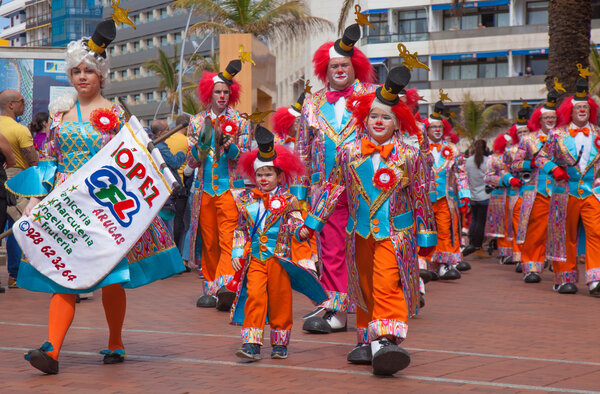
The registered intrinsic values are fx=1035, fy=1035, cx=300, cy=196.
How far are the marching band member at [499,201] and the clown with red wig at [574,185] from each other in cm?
438

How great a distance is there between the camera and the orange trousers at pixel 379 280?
21.4 ft

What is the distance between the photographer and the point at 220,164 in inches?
406

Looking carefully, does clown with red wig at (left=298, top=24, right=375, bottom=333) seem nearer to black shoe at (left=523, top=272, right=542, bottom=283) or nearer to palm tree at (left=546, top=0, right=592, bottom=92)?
black shoe at (left=523, top=272, right=542, bottom=283)

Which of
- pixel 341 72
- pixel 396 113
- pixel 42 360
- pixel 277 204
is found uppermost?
pixel 341 72

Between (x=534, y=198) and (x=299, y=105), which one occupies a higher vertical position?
(x=299, y=105)

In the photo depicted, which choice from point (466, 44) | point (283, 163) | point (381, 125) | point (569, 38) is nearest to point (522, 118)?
Result: point (569, 38)

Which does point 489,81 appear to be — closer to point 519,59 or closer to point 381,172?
point 519,59

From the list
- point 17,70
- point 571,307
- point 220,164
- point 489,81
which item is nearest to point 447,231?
point 571,307

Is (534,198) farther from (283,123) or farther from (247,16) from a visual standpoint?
(247,16)

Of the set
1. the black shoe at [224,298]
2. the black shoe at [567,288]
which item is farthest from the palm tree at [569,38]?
the black shoe at [224,298]

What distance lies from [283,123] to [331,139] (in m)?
5.19

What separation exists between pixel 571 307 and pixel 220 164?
153 inches

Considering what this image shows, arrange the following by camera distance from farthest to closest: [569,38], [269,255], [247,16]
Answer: [247,16], [569,38], [269,255]

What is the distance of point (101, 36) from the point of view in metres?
6.86
